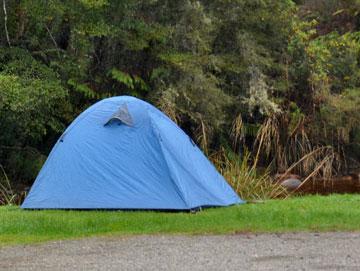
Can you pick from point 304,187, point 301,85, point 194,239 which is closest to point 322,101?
point 301,85

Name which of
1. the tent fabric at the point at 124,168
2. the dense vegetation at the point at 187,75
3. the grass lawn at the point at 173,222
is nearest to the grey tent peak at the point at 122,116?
the tent fabric at the point at 124,168

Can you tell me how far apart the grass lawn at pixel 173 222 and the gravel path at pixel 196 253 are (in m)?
0.61

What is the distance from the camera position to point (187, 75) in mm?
23062

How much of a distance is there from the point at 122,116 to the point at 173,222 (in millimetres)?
3252

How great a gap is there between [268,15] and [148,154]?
13.4 m

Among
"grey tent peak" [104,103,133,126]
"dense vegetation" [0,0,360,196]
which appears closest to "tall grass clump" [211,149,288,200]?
"dense vegetation" [0,0,360,196]

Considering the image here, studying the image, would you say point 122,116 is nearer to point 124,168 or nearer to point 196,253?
point 124,168

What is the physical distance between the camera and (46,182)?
1420 centimetres

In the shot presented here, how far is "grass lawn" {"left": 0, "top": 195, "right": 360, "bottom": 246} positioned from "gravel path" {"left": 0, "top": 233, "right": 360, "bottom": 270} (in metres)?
0.61

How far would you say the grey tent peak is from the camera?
47.1 feet

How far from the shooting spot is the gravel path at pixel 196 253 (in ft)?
26.6

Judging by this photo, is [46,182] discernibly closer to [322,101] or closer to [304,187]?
[304,187]

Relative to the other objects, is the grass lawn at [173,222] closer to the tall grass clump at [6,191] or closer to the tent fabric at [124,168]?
the tent fabric at [124,168]

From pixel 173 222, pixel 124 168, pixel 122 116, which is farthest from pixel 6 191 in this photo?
pixel 173 222
